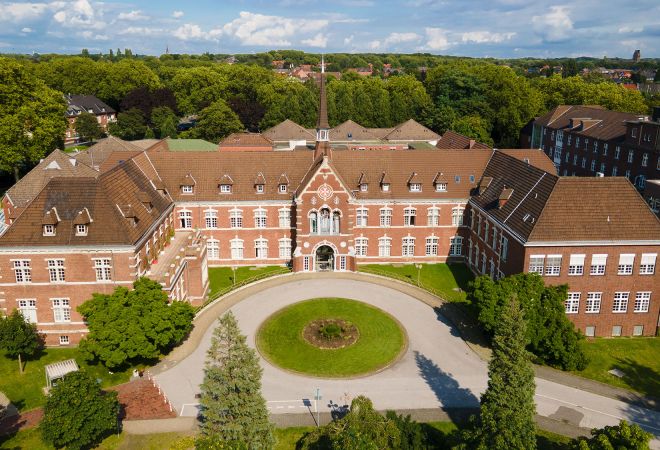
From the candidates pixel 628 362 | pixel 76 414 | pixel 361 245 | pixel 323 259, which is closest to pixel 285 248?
pixel 323 259

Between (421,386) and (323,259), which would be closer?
(421,386)

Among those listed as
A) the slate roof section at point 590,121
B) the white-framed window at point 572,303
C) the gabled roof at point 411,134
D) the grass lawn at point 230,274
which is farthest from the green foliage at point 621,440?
the gabled roof at point 411,134

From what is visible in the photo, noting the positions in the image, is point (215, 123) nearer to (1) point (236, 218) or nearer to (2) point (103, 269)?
(1) point (236, 218)

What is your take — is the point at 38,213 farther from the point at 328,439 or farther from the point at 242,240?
the point at 328,439

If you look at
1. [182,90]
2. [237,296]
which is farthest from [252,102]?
[237,296]

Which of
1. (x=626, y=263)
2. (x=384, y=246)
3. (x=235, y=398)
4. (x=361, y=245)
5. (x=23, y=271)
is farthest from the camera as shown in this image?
(x=384, y=246)

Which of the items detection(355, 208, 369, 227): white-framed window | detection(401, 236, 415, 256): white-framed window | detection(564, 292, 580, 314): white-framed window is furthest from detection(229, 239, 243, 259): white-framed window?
detection(564, 292, 580, 314): white-framed window
